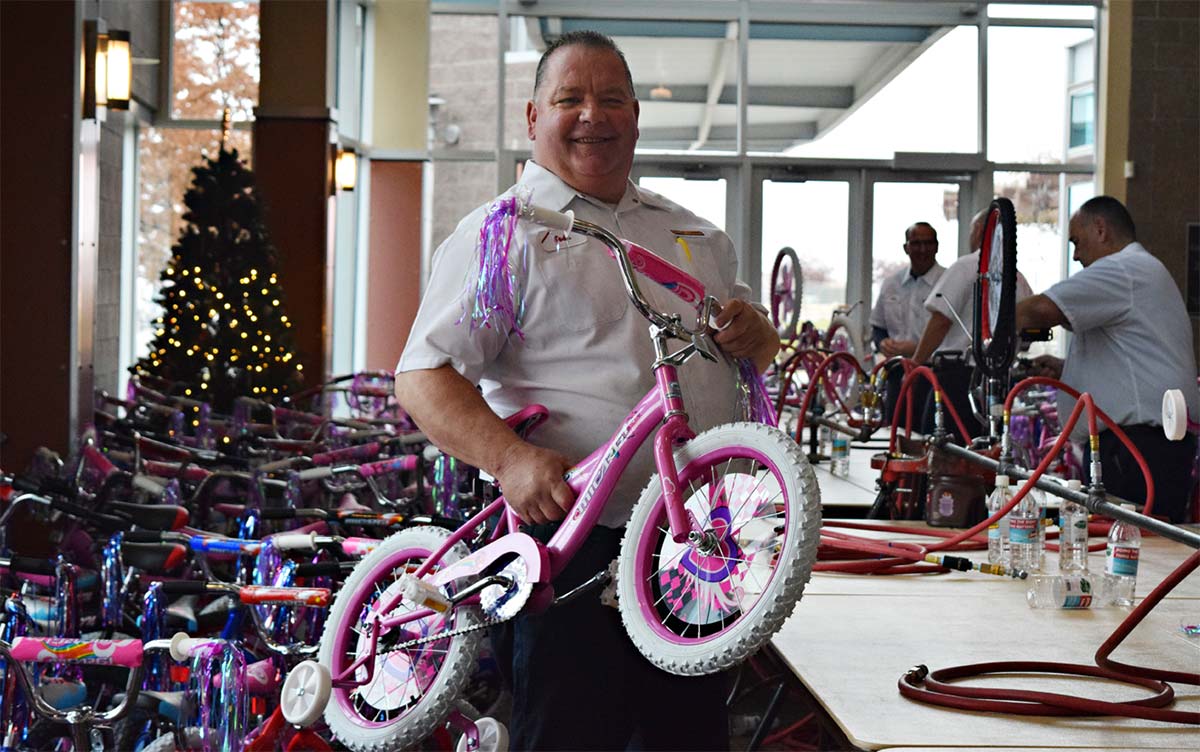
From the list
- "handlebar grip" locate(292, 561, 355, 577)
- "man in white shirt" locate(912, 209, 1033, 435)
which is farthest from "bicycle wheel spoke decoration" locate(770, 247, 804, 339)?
"handlebar grip" locate(292, 561, 355, 577)

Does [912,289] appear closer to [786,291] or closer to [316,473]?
[786,291]

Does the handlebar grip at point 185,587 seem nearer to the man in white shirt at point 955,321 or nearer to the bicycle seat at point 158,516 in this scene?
the bicycle seat at point 158,516

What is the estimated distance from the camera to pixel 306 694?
5.59ft

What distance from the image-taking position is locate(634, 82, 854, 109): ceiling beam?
42.0 feet

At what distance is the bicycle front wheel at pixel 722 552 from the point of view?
50.4 inches

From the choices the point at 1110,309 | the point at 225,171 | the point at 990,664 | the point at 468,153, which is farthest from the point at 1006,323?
the point at 468,153

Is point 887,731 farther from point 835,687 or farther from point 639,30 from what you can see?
point 639,30

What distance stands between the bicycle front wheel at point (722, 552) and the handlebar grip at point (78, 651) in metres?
0.97

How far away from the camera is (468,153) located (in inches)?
492

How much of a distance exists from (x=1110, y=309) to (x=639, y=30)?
926cm

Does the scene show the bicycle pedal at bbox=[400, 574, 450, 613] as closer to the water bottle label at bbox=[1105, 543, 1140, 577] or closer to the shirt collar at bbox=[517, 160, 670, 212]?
the shirt collar at bbox=[517, 160, 670, 212]

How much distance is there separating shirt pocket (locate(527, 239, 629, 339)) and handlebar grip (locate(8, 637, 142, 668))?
0.81 metres

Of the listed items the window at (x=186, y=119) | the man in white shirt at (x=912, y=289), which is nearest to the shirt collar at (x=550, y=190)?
the man in white shirt at (x=912, y=289)

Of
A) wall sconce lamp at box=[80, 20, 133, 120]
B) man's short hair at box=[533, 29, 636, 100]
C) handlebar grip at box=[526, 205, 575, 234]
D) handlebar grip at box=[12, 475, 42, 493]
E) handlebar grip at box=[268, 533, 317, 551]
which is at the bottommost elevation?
handlebar grip at box=[268, 533, 317, 551]
